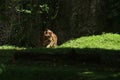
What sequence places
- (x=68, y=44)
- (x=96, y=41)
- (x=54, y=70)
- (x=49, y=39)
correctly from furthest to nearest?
(x=49, y=39), (x=96, y=41), (x=68, y=44), (x=54, y=70)

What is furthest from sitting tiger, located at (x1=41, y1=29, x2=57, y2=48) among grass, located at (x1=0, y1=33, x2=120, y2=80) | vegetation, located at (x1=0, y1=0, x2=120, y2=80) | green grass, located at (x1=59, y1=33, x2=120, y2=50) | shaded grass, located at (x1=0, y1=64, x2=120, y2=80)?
shaded grass, located at (x1=0, y1=64, x2=120, y2=80)

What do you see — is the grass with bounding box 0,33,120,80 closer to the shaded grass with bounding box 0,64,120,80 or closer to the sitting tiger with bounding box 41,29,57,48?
the shaded grass with bounding box 0,64,120,80

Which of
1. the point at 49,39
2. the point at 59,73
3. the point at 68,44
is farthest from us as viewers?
the point at 49,39

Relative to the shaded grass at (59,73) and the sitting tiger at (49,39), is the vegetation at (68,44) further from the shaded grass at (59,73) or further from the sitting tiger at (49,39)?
the sitting tiger at (49,39)

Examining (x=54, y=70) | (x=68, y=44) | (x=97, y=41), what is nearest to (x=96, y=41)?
(x=97, y=41)

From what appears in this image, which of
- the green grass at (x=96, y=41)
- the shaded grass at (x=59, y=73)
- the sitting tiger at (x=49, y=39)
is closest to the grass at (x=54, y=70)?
the shaded grass at (x=59, y=73)

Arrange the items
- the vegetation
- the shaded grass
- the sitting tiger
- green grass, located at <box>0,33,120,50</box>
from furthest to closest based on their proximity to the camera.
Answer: the sitting tiger, green grass, located at <box>0,33,120,50</box>, the vegetation, the shaded grass

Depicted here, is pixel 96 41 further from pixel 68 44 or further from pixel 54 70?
pixel 54 70

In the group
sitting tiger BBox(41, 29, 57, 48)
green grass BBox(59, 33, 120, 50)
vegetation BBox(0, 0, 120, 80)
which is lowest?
sitting tiger BBox(41, 29, 57, 48)

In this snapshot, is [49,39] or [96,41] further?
[49,39]

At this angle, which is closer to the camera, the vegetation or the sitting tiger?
the vegetation

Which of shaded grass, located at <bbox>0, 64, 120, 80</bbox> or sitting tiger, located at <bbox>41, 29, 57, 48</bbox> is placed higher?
shaded grass, located at <bbox>0, 64, 120, 80</bbox>

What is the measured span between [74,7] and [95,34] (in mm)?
1143

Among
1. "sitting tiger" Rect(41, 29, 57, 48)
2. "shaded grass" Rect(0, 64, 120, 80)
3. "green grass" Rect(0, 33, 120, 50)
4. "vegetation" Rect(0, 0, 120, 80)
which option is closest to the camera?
"shaded grass" Rect(0, 64, 120, 80)
